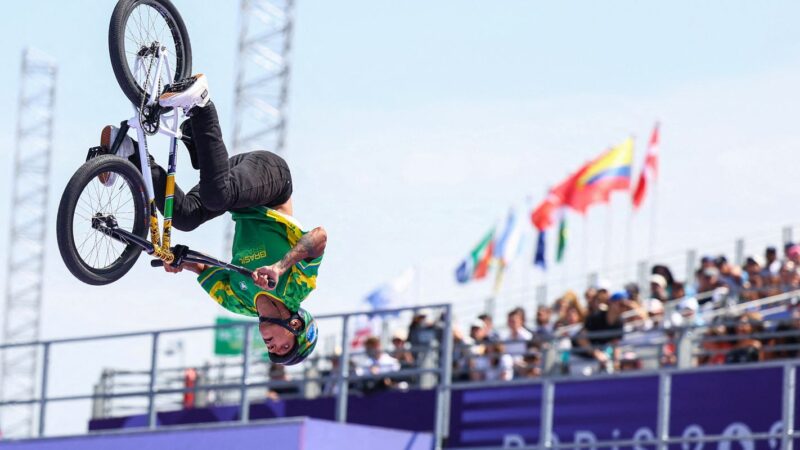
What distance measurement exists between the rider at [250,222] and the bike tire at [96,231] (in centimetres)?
17

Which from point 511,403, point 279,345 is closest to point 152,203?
point 279,345

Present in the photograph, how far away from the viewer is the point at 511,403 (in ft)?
57.9

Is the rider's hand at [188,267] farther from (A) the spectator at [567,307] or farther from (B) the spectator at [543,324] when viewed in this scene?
(A) the spectator at [567,307]

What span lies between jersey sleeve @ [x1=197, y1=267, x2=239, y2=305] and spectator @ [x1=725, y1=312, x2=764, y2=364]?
7.08 meters

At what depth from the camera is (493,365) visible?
18.2m

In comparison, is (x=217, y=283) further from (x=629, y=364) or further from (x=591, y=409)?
(x=629, y=364)

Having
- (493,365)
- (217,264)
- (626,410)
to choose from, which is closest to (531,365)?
(493,365)

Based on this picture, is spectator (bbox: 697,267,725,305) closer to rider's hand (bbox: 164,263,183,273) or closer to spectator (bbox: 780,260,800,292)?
spectator (bbox: 780,260,800,292)

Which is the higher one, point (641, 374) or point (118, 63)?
point (118, 63)

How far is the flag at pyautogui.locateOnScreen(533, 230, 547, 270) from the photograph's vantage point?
93.2ft

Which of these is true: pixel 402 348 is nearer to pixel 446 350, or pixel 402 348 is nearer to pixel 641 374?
pixel 446 350

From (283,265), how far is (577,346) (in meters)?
8.68

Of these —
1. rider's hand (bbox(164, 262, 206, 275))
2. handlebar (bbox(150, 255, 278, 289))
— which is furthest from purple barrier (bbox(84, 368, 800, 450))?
handlebar (bbox(150, 255, 278, 289))

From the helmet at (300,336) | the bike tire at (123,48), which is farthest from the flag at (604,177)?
the bike tire at (123,48)
